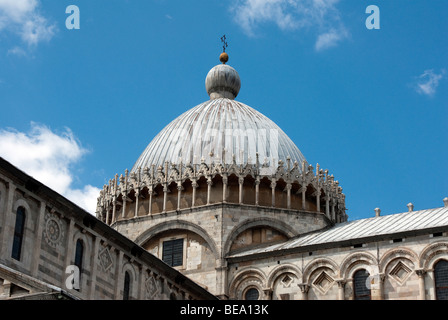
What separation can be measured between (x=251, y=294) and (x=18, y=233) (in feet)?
48.0

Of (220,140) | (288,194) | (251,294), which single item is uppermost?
(220,140)

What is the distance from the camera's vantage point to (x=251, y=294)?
39000mm

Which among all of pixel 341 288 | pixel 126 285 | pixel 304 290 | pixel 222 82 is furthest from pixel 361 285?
pixel 222 82

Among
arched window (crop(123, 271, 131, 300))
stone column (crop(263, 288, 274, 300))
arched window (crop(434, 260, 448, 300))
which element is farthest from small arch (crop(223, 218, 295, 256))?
arched window (crop(123, 271, 131, 300))

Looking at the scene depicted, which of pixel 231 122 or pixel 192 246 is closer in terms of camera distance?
pixel 192 246

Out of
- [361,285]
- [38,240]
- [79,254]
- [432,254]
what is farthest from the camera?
[361,285]

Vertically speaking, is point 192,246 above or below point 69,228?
above

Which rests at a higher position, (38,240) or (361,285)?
(361,285)

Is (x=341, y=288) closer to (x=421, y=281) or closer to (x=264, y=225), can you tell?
(x=421, y=281)
